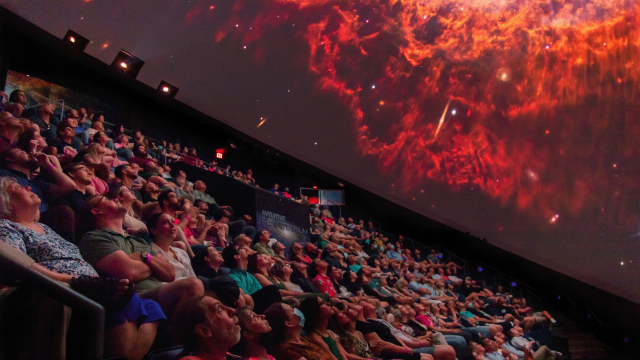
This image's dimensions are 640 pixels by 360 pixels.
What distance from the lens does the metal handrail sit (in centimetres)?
132

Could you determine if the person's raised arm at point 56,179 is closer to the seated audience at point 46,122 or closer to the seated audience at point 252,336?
the seated audience at point 46,122

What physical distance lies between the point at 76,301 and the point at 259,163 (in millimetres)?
6437

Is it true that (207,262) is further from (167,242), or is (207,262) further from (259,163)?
(259,163)

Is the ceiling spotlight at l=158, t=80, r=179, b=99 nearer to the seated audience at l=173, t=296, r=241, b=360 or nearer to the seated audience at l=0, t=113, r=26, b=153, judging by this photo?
the seated audience at l=0, t=113, r=26, b=153

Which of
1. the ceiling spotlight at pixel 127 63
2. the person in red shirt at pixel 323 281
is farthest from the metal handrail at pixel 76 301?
the ceiling spotlight at pixel 127 63

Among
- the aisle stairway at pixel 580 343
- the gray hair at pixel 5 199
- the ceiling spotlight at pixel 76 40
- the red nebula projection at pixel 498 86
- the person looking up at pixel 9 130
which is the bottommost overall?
the gray hair at pixel 5 199

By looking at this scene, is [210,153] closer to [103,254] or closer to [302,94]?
[302,94]

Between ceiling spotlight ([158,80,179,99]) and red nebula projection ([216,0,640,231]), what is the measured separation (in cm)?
136

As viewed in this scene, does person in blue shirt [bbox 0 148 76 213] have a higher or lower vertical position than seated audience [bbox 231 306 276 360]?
higher

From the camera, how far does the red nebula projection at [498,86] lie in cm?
621

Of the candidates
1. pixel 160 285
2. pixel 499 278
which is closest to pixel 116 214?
pixel 160 285

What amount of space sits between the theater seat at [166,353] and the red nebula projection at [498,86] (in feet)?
13.8

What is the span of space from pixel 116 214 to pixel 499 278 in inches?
290

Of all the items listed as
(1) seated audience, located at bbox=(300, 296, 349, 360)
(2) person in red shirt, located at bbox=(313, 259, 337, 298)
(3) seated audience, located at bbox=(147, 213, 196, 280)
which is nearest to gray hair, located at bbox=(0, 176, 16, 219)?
(3) seated audience, located at bbox=(147, 213, 196, 280)
